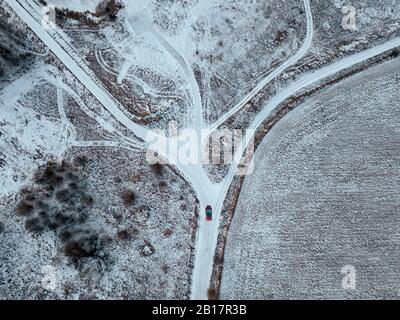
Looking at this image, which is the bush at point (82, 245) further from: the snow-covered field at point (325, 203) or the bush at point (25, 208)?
the snow-covered field at point (325, 203)

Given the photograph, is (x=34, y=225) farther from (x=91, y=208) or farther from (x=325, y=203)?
(x=325, y=203)

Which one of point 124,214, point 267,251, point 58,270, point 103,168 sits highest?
point 103,168

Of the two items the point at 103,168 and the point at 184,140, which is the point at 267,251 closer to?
the point at 184,140

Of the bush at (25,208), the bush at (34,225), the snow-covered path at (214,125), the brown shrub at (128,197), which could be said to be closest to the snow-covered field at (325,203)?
the snow-covered path at (214,125)

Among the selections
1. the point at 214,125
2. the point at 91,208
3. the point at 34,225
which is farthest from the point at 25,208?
the point at 214,125

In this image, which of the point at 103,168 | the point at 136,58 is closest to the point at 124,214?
the point at 103,168

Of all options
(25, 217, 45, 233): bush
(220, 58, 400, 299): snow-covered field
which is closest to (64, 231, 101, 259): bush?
(25, 217, 45, 233): bush
